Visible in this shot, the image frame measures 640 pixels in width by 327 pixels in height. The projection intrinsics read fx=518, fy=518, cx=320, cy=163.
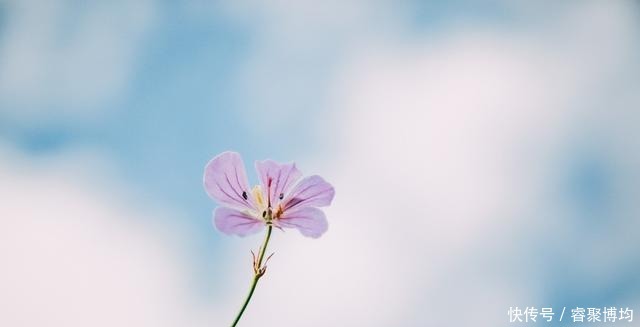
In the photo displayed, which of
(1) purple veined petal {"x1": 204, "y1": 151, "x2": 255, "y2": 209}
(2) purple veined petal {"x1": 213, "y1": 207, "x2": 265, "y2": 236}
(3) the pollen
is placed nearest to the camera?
(2) purple veined petal {"x1": 213, "y1": 207, "x2": 265, "y2": 236}

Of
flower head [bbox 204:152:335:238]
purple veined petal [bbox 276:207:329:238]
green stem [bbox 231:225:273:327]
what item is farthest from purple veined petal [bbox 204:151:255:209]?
green stem [bbox 231:225:273:327]

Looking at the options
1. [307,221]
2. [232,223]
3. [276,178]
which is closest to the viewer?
Answer: [232,223]

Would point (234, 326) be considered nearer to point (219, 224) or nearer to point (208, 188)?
point (219, 224)

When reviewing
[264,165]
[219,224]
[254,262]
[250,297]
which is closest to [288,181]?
[264,165]

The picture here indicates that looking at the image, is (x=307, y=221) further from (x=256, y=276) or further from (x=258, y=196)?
(x=256, y=276)

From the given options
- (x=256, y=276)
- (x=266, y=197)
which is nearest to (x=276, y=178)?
(x=266, y=197)

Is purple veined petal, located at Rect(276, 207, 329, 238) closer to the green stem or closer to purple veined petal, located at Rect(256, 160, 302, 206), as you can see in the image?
purple veined petal, located at Rect(256, 160, 302, 206)
